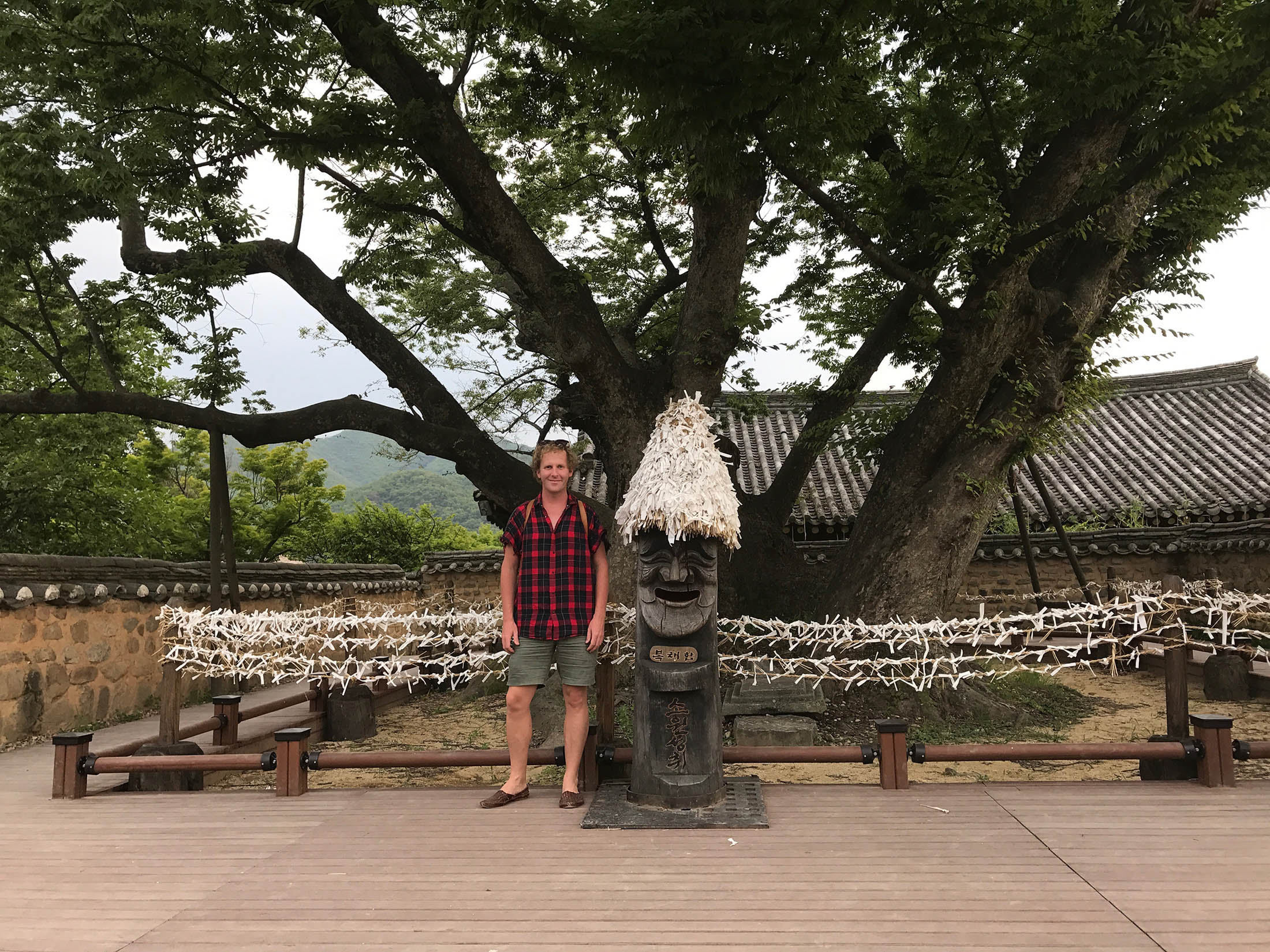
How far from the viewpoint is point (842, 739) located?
266 inches

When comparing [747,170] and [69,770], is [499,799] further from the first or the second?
[747,170]

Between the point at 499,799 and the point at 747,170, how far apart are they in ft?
15.3

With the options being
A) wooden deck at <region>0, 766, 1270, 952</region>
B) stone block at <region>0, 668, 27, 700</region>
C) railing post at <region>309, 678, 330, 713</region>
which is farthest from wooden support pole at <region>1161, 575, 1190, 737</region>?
stone block at <region>0, 668, 27, 700</region>

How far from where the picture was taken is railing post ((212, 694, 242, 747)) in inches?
247

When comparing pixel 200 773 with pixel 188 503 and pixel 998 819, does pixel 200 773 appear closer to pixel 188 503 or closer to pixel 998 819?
pixel 998 819

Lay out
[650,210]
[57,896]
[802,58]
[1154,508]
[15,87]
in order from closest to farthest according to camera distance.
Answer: [57,896]
[802,58]
[15,87]
[650,210]
[1154,508]

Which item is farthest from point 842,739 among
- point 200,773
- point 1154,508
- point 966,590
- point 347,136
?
point 1154,508

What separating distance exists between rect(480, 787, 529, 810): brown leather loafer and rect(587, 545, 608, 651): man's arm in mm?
842

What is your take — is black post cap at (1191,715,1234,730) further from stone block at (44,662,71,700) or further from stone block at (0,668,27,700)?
stone block at (44,662,71,700)

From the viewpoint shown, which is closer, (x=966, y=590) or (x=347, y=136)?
(x=347, y=136)

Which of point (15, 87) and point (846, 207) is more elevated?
point (15, 87)

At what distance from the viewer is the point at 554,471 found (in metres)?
4.30

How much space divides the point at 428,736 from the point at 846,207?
20.7ft

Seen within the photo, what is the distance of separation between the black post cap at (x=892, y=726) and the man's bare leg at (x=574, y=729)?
5.02 feet
